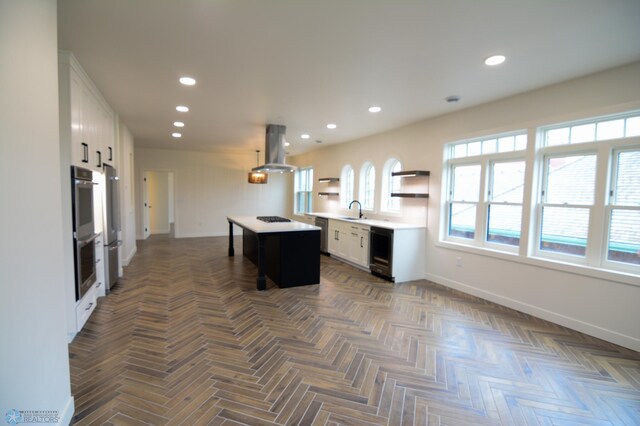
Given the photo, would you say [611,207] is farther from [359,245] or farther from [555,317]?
[359,245]

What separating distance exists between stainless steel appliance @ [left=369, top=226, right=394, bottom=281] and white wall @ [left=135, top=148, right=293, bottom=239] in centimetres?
562

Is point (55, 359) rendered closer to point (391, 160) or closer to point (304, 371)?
point (304, 371)

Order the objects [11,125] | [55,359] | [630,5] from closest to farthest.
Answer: [11,125] < [55,359] < [630,5]

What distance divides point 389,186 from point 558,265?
328 centimetres

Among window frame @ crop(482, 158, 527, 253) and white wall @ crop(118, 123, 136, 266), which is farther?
white wall @ crop(118, 123, 136, 266)

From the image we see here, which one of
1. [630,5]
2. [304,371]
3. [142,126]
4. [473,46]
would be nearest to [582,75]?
[630,5]

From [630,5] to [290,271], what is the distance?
14.0 ft

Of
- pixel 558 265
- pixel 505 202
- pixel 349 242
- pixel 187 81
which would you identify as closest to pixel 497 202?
pixel 505 202

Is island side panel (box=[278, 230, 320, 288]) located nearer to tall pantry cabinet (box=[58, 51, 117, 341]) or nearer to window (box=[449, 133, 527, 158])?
tall pantry cabinet (box=[58, 51, 117, 341])

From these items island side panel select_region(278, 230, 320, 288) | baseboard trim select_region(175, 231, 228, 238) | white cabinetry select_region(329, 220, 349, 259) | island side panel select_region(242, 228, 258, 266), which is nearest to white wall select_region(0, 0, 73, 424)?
island side panel select_region(278, 230, 320, 288)

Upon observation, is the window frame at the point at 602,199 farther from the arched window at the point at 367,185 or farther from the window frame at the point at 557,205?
the arched window at the point at 367,185

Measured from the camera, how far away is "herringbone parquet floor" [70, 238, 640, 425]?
1939 mm

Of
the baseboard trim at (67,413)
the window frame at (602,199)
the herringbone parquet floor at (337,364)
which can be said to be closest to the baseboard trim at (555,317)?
the herringbone parquet floor at (337,364)

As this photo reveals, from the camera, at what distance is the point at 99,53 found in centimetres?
276
